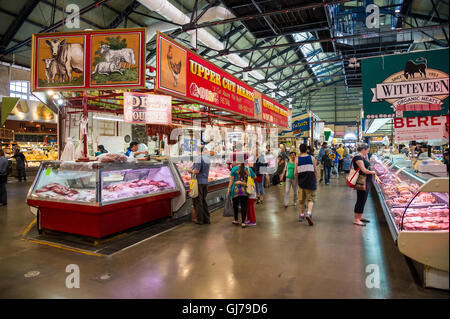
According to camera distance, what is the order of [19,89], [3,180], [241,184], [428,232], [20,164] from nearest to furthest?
[428,232] < [241,184] < [3,180] < [20,164] < [19,89]

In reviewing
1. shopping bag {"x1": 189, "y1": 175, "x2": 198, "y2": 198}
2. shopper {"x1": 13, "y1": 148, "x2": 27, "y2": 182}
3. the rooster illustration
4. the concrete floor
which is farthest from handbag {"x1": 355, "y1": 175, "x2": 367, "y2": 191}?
shopper {"x1": 13, "y1": 148, "x2": 27, "y2": 182}

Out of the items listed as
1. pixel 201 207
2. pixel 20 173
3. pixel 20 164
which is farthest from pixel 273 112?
pixel 20 173

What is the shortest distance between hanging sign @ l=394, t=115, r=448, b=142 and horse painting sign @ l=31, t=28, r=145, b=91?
14.3 ft

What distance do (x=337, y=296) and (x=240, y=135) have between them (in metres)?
11.0

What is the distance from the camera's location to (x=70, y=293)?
3.17 metres

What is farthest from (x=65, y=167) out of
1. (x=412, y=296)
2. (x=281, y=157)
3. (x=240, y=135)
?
(x=240, y=135)

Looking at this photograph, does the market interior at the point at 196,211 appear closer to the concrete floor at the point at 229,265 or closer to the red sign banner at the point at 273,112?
the concrete floor at the point at 229,265

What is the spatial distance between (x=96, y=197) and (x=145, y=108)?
7.55 feet

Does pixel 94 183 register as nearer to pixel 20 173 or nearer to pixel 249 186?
pixel 249 186

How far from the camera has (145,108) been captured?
20.2ft

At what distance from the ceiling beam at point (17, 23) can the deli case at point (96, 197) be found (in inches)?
371

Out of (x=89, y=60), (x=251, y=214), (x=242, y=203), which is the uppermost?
(x=89, y=60)

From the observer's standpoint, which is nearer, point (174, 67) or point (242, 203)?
point (174, 67)

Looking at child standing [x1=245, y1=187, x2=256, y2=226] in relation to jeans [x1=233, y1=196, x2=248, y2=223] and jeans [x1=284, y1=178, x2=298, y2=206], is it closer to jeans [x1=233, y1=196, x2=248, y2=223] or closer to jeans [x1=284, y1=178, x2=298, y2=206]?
jeans [x1=233, y1=196, x2=248, y2=223]
